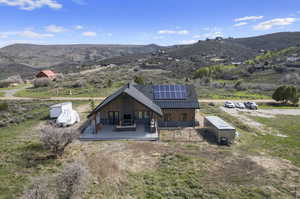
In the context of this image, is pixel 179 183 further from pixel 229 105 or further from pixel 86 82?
pixel 86 82

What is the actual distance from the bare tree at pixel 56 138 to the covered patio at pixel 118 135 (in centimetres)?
322

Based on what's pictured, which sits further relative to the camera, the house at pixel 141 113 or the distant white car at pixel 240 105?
the distant white car at pixel 240 105

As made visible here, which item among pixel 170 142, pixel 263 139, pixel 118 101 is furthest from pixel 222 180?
pixel 118 101

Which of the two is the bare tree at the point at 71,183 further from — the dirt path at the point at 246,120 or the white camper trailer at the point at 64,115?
the dirt path at the point at 246,120

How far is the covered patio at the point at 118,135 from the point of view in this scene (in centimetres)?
1923

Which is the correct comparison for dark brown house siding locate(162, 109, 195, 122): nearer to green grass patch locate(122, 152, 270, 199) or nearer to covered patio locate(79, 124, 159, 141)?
covered patio locate(79, 124, 159, 141)

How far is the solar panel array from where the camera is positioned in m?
25.0

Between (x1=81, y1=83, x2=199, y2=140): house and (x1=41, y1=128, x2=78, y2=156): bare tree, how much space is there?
3.38 meters

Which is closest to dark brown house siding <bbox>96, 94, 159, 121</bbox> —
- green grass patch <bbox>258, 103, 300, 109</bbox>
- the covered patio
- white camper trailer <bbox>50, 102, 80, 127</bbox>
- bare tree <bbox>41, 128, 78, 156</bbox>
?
the covered patio

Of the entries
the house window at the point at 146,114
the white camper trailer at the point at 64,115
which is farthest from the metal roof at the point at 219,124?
the white camper trailer at the point at 64,115

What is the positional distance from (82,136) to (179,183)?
40.1 ft

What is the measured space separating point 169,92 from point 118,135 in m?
9.95

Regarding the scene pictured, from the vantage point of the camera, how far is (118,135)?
19875mm

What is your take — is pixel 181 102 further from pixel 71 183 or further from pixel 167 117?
pixel 71 183
